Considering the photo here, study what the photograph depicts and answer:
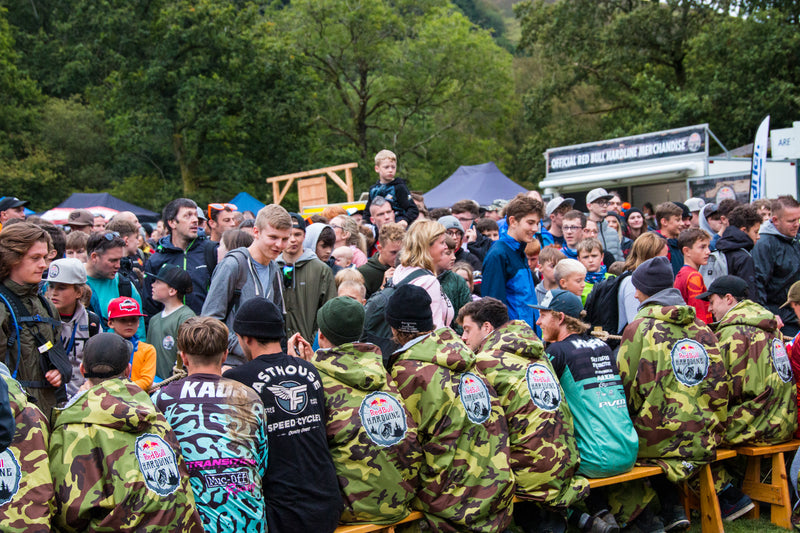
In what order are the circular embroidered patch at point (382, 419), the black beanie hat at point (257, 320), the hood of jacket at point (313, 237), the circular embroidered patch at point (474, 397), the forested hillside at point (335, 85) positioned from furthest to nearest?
the forested hillside at point (335, 85), the hood of jacket at point (313, 237), the circular embroidered patch at point (474, 397), the circular embroidered patch at point (382, 419), the black beanie hat at point (257, 320)

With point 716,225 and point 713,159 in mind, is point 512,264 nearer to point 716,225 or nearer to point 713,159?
point 716,225

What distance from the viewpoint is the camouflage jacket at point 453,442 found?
423 centimetres

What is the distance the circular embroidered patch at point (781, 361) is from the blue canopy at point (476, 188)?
1355cm

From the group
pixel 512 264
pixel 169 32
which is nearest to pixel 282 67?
pixel 169 32

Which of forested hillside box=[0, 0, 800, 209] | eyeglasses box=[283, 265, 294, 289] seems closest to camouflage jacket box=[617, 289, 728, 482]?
eyeglasses box=[283, 265, 294, 289]

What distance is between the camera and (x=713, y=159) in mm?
15062

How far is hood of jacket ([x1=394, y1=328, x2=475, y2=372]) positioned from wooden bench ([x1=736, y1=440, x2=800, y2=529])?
262cm

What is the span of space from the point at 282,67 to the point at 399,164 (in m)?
7.13

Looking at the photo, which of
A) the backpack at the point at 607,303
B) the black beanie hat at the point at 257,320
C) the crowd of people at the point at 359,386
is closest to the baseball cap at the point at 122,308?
the crowd of people at the point at 359,386

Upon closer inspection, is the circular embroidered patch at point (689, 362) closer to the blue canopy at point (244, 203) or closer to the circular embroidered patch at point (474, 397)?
the circular embroidered patch at point (474, 397)

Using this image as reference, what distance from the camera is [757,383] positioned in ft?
18.1

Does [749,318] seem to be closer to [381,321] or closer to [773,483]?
[773,483]

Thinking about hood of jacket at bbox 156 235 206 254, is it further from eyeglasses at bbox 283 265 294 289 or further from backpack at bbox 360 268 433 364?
backpack at bbox 360 268 433 364

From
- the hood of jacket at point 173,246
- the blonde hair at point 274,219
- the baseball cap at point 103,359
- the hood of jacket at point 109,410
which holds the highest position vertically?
the blonde hair at point 274,219
